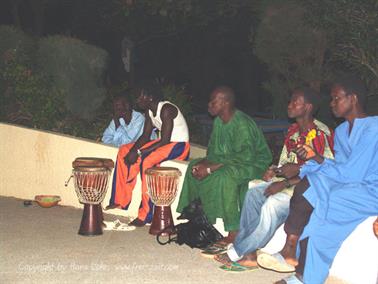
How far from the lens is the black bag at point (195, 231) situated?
623 centimetres

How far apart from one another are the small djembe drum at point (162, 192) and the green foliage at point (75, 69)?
3.95 meters

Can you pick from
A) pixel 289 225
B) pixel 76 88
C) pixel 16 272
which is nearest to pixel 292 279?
pixel 289 225

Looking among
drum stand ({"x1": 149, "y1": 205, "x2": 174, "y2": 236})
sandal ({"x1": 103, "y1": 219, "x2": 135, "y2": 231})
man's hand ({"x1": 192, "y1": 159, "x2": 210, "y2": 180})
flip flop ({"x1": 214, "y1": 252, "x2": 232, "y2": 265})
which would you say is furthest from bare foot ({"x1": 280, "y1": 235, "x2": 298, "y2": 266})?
sandal ({"x1": 103, "y1": 219, "x2": 135, "y2": 231})

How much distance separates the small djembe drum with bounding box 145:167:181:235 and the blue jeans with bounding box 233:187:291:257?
131cm

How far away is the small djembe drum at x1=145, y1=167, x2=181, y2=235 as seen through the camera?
6805 mm

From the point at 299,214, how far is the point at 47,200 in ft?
13.4

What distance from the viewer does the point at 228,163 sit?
6.21 meters

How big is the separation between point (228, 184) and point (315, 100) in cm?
111

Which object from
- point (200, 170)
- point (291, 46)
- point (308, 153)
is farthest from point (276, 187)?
point (291, 46)

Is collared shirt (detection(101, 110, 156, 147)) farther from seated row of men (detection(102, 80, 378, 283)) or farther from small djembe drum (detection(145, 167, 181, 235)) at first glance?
small djembe drum (detection(145, 167, 181, 235))

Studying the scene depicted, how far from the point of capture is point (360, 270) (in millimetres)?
4797

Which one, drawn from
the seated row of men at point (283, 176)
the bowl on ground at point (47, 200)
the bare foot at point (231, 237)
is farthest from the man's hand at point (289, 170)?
the bowl on ground at point (47, 200)

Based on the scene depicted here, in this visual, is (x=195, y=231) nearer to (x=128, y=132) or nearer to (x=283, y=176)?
(x=283, y=176)

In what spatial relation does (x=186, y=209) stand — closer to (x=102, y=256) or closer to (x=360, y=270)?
(x=102, y=256)
